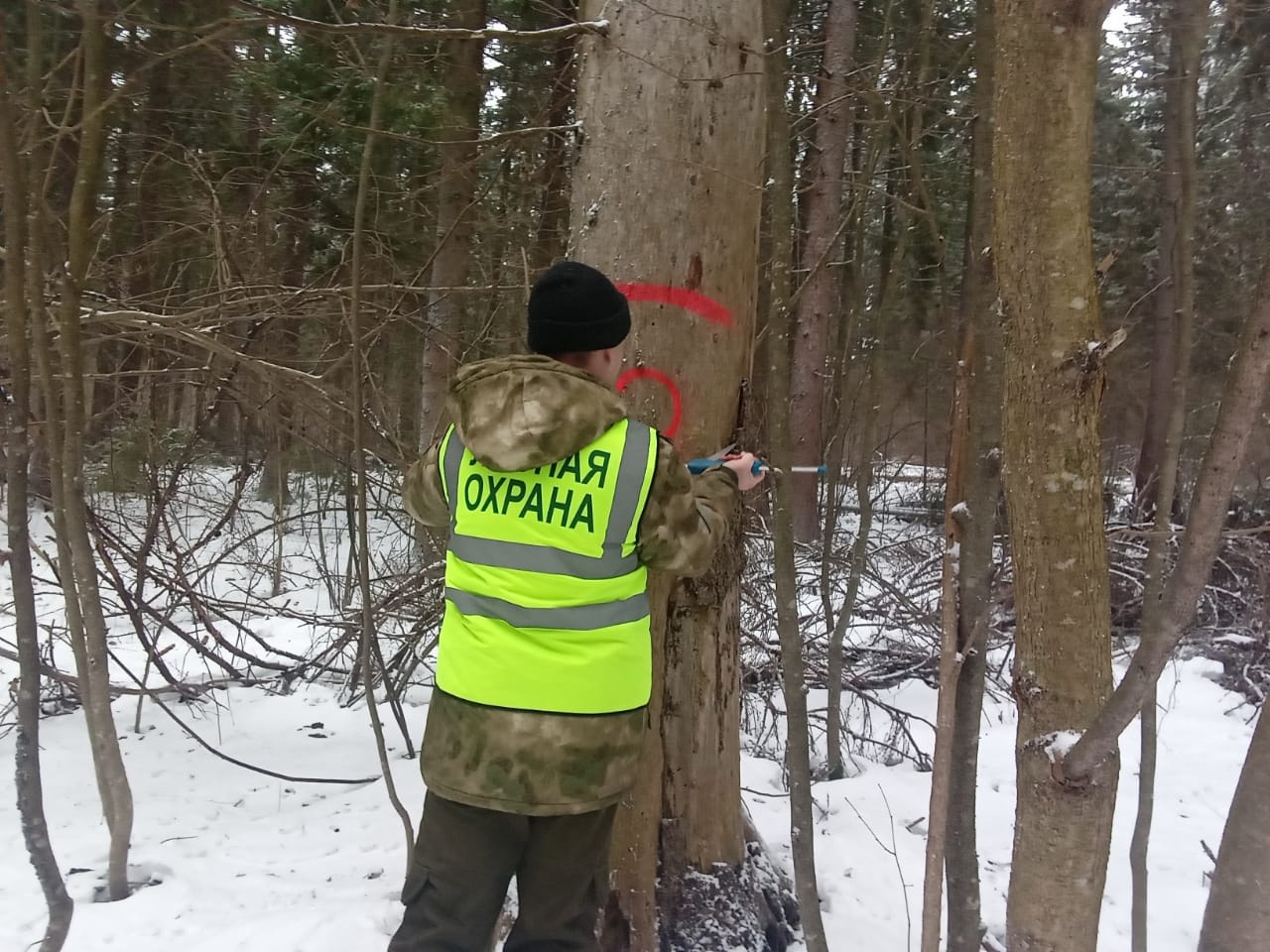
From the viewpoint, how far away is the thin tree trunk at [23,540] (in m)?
2.08

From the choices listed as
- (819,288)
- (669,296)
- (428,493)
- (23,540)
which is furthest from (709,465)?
(819,288)

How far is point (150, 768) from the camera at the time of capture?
418 cm

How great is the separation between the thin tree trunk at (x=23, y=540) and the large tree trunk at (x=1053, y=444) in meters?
2.20

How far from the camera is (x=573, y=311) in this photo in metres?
1.82

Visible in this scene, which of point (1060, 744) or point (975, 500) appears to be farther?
point (975, 500)

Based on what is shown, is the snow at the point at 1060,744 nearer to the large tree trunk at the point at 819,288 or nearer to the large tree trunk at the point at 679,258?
the large tree trunk at the point at 679,258

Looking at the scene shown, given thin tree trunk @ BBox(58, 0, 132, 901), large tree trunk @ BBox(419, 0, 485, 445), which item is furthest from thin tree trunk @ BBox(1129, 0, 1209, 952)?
large tree trunk @ BBox(419, 0, 485, 445)

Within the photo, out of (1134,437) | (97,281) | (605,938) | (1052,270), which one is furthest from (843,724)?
(1134,437)

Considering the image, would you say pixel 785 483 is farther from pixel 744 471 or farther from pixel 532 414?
pixel 532 414

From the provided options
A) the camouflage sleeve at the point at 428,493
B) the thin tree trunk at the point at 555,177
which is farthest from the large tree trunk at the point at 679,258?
the thin tree trunk at the point at 555,177

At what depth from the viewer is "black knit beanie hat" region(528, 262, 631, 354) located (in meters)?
1.82

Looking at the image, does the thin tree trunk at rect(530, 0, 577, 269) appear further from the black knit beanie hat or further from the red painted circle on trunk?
the black knit beanie hat

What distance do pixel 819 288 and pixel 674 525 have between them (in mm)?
7039

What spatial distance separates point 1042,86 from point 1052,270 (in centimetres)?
26
